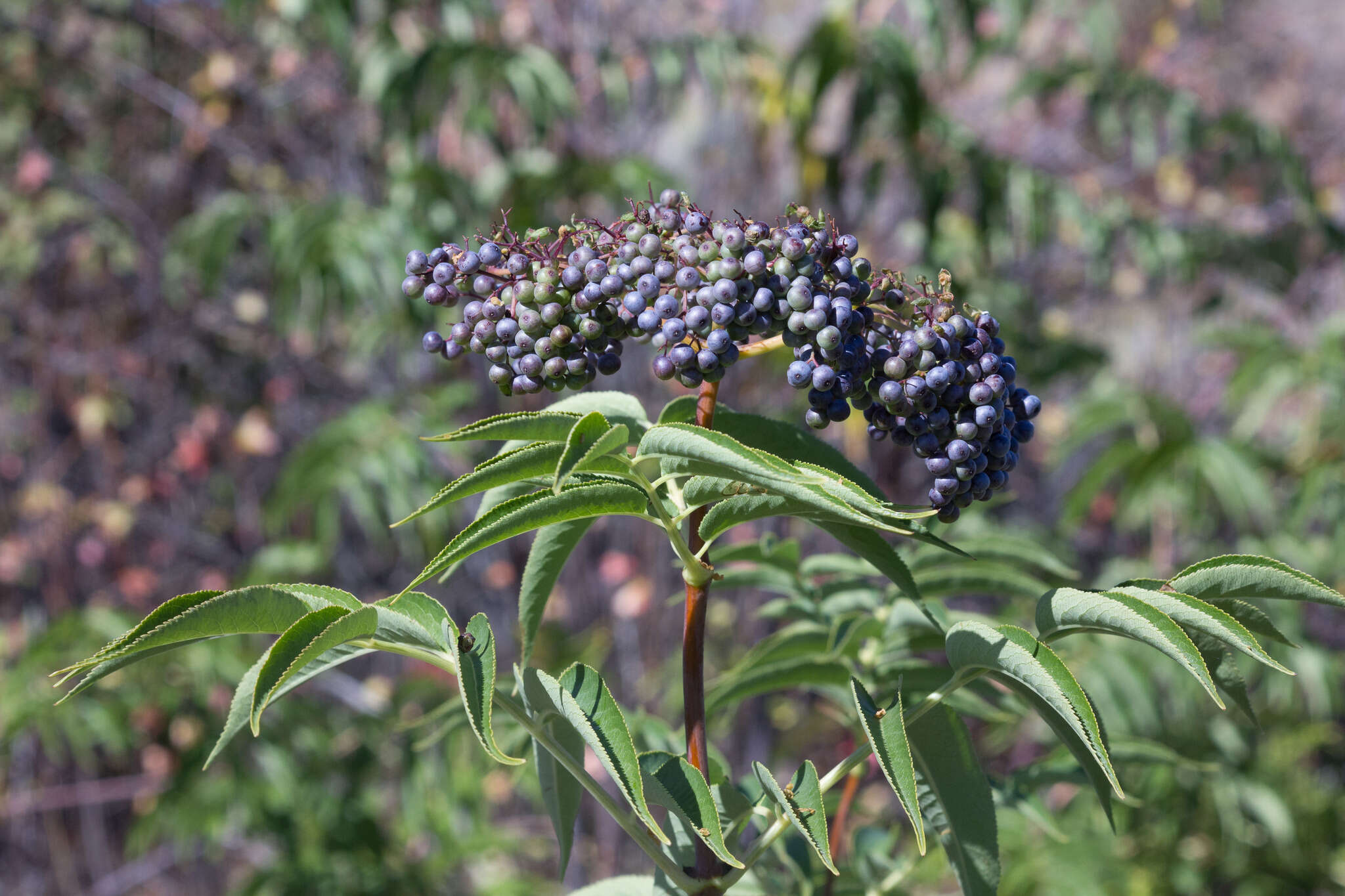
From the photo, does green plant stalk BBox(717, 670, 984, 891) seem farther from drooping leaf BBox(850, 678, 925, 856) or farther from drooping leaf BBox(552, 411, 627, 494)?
drooping leaf BBox(552, 411, 627, 494)

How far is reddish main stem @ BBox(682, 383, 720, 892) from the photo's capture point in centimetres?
74

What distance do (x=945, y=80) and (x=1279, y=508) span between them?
5.21ft

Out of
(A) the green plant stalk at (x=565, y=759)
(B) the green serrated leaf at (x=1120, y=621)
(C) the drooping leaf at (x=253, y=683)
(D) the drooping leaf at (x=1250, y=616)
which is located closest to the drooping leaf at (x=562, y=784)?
(A) the green plant stalk at (x=565, y=759)

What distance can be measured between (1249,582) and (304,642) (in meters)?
0.58

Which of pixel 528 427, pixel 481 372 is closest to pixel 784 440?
pixel 528 427

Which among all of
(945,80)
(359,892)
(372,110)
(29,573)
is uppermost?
(945,80)

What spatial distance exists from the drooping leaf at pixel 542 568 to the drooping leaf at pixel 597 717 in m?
0.06

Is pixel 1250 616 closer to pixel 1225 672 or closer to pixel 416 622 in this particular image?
pixel 1225 672

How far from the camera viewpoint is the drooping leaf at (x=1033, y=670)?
58cm

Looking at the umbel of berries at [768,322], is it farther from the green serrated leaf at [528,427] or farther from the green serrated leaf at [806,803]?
the green serrated leaf at [806,803]

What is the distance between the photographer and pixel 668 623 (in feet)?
10.1

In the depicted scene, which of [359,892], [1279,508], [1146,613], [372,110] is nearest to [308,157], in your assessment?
[372,110]

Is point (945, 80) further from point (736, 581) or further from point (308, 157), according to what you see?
point (736, 581)

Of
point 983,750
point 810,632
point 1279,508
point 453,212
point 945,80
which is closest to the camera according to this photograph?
point 810,632
